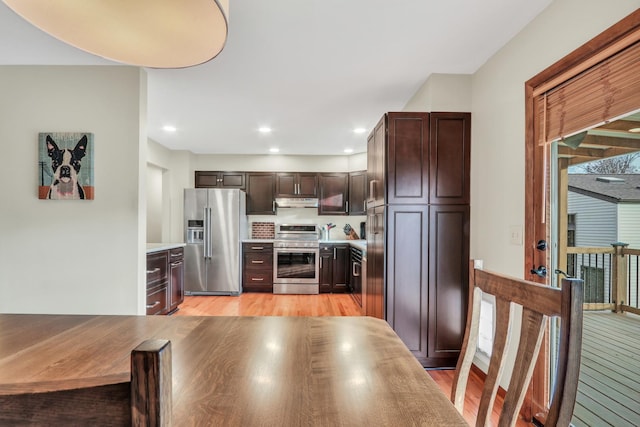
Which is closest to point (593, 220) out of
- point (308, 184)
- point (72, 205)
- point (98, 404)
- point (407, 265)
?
point (407, 265)

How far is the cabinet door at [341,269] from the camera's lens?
5.32 meters

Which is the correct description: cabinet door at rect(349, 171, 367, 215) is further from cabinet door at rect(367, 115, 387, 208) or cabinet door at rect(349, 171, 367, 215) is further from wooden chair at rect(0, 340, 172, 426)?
wooden chair at rect(0, 340, 172, 426)

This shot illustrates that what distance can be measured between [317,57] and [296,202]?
3.44 m

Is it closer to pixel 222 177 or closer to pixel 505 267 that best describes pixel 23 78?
pixel 222 177

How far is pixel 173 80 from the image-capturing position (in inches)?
109

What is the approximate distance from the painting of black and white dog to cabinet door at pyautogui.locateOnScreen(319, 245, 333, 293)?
348 centimetres

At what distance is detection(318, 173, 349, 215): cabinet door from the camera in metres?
5.72

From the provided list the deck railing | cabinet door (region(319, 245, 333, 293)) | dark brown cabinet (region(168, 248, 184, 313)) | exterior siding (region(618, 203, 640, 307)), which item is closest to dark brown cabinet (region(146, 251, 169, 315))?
dark brown cabinet (region(168, 248, 184, 313))

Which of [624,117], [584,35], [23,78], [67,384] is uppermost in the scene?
[23,78]

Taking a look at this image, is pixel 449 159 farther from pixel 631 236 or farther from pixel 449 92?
pixel 631 236

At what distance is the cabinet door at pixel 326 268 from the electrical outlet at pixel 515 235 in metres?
3.38

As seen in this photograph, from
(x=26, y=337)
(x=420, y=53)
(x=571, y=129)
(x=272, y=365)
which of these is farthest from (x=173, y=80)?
(x=571, y=129)

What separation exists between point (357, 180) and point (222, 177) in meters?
2.41

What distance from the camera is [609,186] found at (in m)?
1.57
